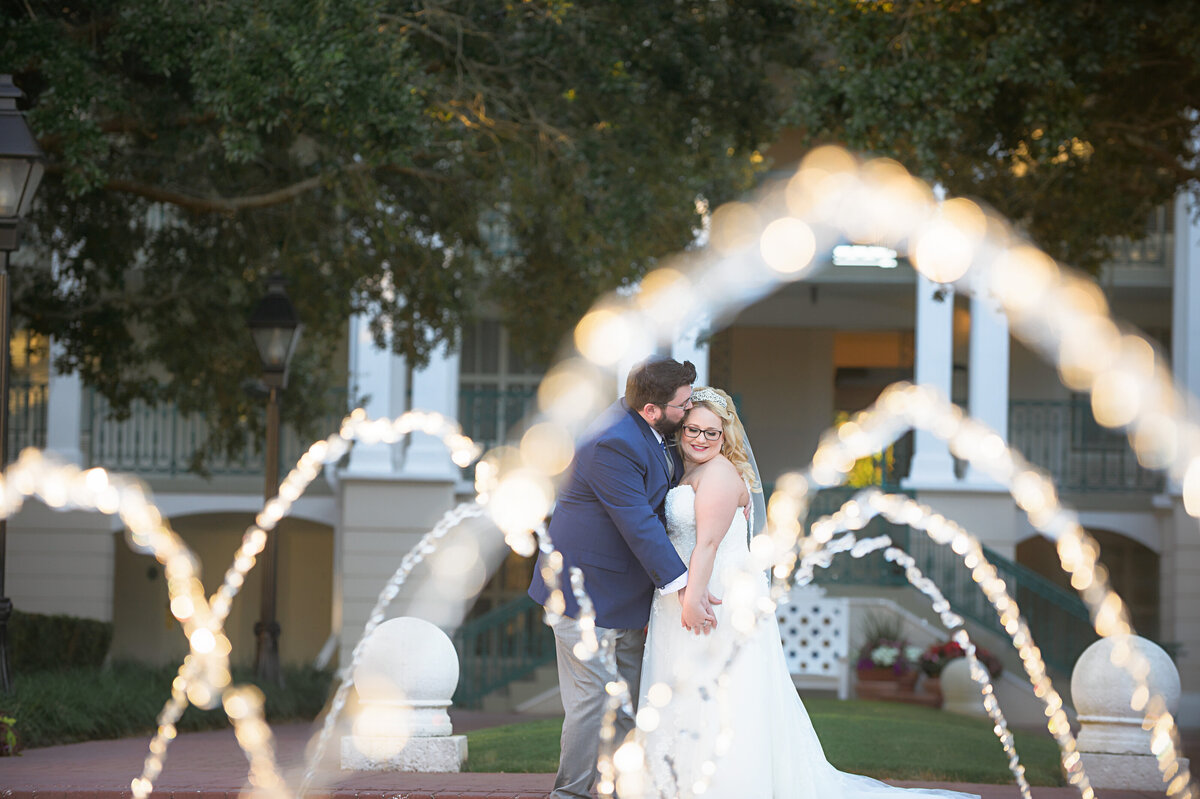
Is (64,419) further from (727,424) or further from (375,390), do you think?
(727,424)

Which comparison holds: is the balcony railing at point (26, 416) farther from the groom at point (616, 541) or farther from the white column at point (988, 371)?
the groom at point (616, 541)

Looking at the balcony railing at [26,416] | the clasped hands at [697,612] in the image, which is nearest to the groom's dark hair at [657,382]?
the clasped hands at [697,612]

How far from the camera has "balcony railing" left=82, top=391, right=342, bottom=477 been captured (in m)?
20.2

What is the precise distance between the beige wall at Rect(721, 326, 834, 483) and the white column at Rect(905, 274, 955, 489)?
177 inches

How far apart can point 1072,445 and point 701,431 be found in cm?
1655

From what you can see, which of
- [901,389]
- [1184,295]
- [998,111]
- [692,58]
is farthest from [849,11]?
[901,389]

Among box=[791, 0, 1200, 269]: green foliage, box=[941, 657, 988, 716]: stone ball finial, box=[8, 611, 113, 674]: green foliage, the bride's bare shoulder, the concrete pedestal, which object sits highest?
box=[791, 0, 1200, 269]: green foliage

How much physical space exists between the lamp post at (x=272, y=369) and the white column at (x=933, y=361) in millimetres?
9029

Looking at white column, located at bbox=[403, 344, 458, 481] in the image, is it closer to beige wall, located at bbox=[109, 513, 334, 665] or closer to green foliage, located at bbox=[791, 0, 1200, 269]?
beige wall, located at bbox=[109, 513, 334, 665]

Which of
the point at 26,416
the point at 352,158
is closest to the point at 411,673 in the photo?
the point at 352,158

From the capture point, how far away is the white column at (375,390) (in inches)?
748

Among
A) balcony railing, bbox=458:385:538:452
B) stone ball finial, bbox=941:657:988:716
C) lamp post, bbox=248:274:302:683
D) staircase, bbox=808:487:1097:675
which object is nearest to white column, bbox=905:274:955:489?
staircase, bbox=808:487:1097:675

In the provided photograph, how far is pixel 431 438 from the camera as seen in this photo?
19.2 meters

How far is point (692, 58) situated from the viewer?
12594 mm
